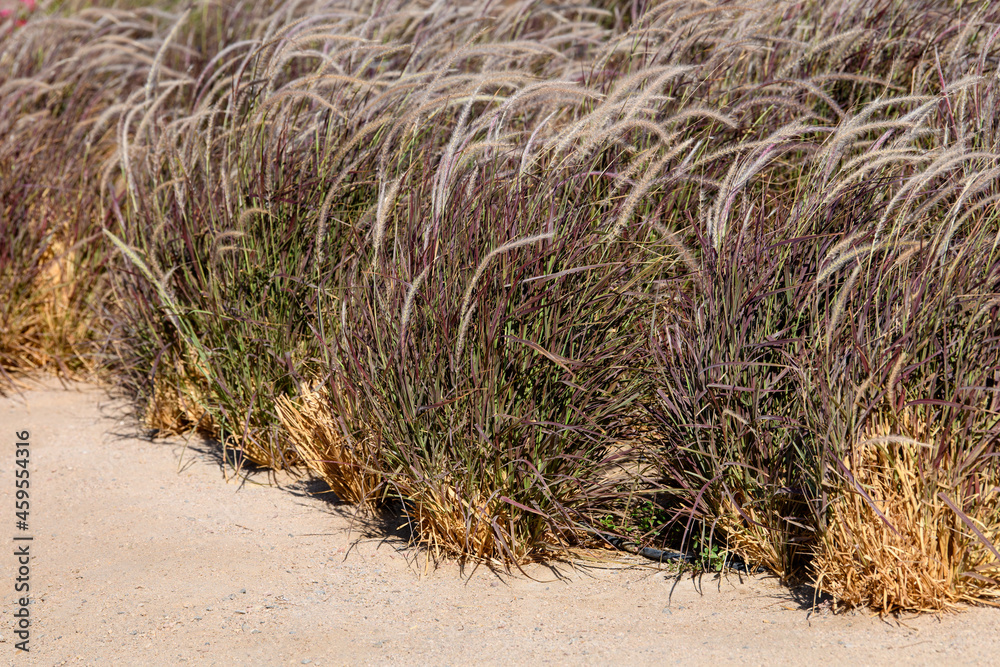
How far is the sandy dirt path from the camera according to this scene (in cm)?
268

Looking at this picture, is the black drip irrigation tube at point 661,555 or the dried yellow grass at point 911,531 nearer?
the dried yellow grass at point 911,531

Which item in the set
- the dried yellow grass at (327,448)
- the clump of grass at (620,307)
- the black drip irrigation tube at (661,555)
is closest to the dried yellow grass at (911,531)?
the clump of grass at (620,307)

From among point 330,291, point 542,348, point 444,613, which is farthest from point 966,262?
point 330,291

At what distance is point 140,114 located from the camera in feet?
16.7

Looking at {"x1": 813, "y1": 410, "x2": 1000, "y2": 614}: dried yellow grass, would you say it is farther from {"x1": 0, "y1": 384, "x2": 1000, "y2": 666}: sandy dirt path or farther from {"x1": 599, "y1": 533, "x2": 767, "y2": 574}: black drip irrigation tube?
{"x1": 599, "y1": 533, "x2": 767, "y2": 574}: black drip irrigation tube

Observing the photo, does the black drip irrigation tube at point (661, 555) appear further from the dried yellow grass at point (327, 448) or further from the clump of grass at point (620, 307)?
the dried yellow grass at point (327, 448)

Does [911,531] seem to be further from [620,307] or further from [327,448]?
[327,448]

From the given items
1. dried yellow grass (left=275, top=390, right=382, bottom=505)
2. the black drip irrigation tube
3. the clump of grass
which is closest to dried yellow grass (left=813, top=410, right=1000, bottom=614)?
the clump of grass

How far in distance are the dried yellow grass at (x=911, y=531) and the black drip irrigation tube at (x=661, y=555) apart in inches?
14.0

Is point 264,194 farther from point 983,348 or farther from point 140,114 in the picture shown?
point 983,348

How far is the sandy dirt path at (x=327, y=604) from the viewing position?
2.68 metres

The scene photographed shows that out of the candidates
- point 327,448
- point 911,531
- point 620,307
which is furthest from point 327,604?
point 911,531

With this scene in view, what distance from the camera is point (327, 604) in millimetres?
2967

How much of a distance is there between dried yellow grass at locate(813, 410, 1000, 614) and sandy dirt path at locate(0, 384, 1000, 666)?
81 millimetres
